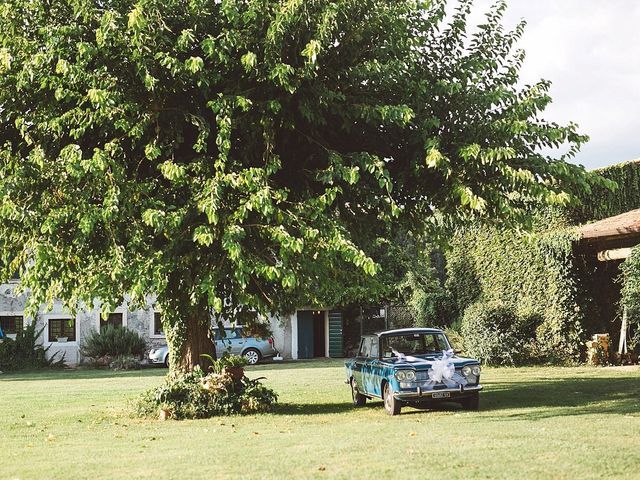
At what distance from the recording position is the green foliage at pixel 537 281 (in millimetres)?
25578

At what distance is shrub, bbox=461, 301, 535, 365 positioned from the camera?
26.0 meters

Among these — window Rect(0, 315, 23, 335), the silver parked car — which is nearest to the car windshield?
the silver parked car

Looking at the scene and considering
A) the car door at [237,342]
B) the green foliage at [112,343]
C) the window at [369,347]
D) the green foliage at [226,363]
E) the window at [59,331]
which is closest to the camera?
the green foliage at [226,363]

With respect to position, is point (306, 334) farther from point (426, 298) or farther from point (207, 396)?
point (207, 396)

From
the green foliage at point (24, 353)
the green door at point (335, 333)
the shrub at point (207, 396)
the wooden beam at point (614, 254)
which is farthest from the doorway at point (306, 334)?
the shrub at point (207, 396)

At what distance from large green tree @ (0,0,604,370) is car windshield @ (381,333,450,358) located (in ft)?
5.91

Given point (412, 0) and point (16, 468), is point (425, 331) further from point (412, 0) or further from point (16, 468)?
point (16, 468)

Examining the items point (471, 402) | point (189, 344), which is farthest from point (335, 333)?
point (471, 402)

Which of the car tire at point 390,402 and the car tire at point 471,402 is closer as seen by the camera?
the car tire at point 390,402

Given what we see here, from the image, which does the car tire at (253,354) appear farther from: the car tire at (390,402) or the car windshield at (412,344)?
the car tire at (390,402)

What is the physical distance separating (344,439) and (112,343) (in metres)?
26.6

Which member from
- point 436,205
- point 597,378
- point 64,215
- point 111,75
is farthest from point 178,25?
point 597,378

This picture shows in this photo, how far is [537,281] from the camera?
1049 inches

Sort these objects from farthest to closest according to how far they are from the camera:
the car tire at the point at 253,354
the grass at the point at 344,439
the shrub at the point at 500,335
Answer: the car tire at the point at 253,354, the shrub at the point at 500,335, the grass at the point at 344,439
